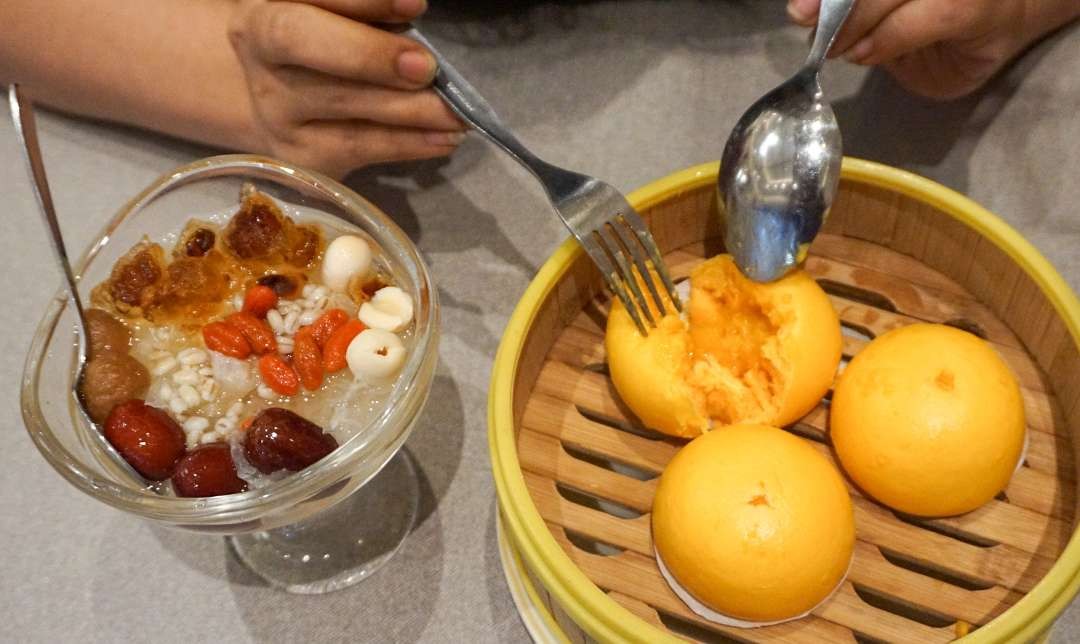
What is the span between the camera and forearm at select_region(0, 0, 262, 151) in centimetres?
100

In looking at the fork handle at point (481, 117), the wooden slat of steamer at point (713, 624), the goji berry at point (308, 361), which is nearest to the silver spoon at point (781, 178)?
the fork handle at point (481, 117)

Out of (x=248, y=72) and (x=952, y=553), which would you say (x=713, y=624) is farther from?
(x=248, y=72)

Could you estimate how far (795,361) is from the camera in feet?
2.41

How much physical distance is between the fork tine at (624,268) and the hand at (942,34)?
27 centimetres

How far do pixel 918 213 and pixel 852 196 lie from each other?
0.20 feet

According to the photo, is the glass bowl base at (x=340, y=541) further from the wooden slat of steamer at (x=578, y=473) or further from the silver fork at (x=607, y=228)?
the silver fork at (x=607, y=228)

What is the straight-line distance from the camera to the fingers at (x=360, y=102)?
0.88 m

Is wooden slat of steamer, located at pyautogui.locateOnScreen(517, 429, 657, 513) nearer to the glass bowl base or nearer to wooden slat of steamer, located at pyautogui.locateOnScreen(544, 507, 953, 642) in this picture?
wooden slat of steamer, located at pyautogui.locateOnScreen(544, 507, 953, 642)

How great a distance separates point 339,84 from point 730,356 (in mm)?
457

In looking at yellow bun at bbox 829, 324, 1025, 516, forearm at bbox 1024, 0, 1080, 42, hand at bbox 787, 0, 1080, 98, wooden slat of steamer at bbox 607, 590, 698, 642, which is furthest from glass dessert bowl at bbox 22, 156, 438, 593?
forearm at bbox 1024, 0, 1080, 42

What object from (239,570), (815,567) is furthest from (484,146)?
(815,567)

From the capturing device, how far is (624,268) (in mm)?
774

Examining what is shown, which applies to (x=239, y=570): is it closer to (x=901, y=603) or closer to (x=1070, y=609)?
(x=901, y=603)

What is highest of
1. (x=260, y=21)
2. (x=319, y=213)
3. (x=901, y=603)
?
(x=260, y=21)
